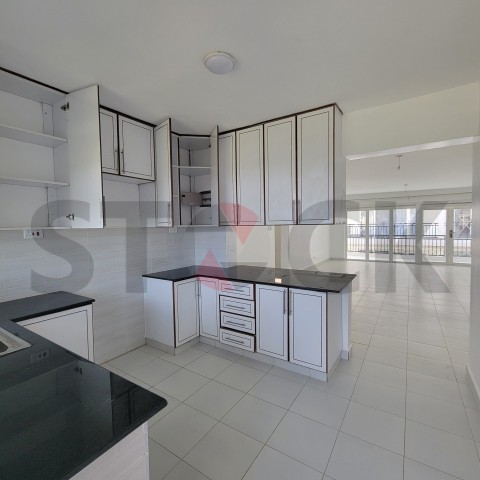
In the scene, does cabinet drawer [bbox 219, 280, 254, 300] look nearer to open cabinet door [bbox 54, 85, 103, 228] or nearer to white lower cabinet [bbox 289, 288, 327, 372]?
white lower cabinet [bbox 289, 288, 327, 372]

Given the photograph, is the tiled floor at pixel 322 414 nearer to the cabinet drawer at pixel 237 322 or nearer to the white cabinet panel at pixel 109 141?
the cabinet drawer at pixel 237 322

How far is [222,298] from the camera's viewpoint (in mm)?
2777

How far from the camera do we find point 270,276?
271 cm

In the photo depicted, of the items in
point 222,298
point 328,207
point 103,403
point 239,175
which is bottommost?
point 222,298

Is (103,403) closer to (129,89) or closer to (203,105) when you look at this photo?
(129,89)

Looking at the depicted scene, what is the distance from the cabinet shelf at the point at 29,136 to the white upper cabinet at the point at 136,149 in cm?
50

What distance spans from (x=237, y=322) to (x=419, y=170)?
4961mm

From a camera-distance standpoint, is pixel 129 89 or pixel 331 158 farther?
pixel 331 158

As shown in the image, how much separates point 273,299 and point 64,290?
1.84m

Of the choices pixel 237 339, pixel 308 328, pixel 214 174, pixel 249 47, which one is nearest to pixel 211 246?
pixel 214 174

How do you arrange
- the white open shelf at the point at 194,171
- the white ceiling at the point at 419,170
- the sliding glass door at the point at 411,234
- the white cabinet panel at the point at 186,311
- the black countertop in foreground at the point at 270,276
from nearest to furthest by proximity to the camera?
the black countertop in foreground at the point at 270,276 < the white cabinet panel at the point at 186,311 < the white open shelf at the point at 194,171 < the white ceiling at the point at 419,170 < the sliding glass door at the point at 411,234

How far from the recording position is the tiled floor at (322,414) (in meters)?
1.47

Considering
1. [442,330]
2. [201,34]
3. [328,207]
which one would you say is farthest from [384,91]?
[442,330]

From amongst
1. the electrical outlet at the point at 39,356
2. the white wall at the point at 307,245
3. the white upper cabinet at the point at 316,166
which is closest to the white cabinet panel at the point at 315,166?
the white upper cabinet at the point at 316,166
